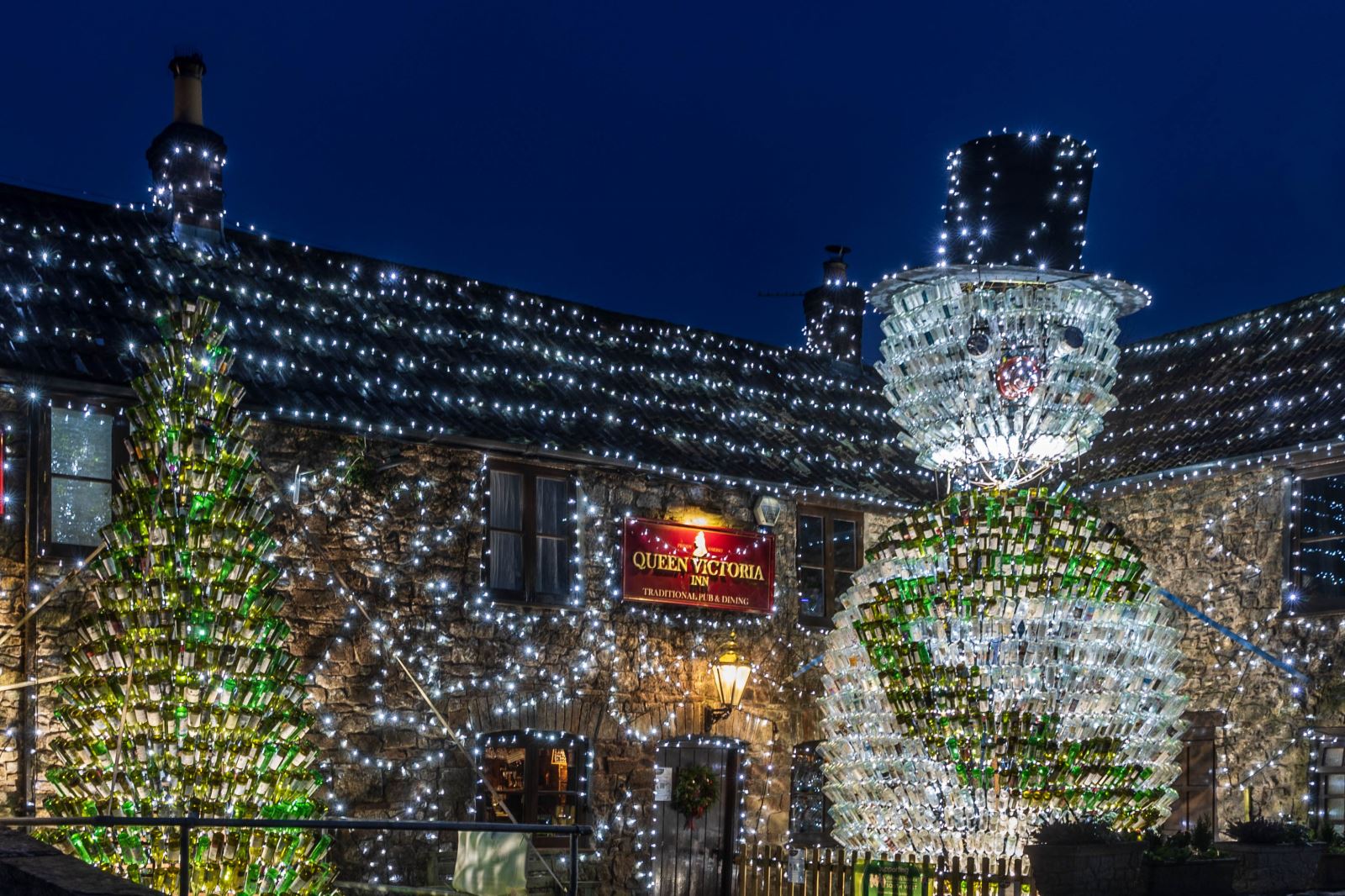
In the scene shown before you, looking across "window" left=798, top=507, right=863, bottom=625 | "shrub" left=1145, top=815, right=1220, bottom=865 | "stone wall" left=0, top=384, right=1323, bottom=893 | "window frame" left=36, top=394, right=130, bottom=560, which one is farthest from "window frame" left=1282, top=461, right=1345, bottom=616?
"window frame" left=36, top=394, right=130, bottom=560

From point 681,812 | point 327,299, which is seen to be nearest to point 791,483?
point 681,812

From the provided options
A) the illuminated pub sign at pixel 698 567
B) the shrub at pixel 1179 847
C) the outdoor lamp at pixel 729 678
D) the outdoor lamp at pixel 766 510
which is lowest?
the shrub at pixel 1179 847

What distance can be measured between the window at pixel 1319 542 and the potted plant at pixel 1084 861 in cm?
509

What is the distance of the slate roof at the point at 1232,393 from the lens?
15992 millimetres

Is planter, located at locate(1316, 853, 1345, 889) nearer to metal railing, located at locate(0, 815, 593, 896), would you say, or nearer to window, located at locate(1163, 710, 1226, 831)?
window, located at locate(1163, 710, 1226, 831)

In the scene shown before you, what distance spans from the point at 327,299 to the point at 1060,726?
7.68 meters

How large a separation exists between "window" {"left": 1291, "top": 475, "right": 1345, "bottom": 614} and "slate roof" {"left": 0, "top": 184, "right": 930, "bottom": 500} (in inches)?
157

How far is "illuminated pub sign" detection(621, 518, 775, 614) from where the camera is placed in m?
15.6

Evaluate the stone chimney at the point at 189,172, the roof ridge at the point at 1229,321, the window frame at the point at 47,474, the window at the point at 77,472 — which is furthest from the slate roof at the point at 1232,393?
the window frame at the point at 47,474

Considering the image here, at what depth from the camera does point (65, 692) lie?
1058 cm

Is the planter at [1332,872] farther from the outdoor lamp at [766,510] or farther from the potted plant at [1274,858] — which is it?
the outdoor lamp at [766,510]

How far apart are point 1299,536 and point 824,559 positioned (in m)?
4.54

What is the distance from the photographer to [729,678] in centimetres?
1541

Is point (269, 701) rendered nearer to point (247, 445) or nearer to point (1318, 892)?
point (247, 445)
